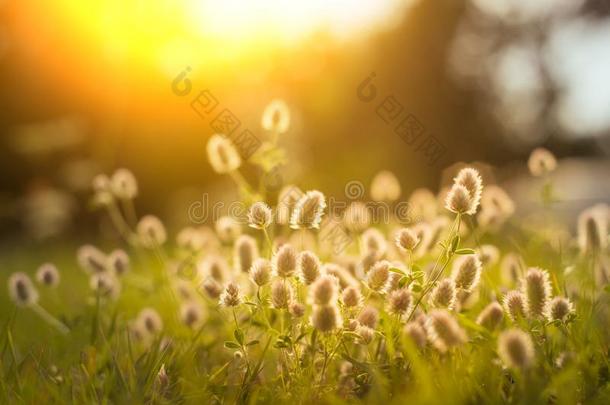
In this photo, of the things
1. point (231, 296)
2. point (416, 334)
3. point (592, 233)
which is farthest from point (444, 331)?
point (592, 233)

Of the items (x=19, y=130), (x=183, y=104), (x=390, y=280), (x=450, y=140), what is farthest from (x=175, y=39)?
(x=390, y=280)

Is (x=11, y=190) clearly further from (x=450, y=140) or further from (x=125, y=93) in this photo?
(x=450, y=140)

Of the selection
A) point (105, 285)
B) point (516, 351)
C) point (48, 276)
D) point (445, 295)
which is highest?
point (445, 295)

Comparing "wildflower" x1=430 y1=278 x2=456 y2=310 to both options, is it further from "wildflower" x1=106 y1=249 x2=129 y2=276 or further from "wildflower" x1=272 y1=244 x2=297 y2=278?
"wildflower" x1=106 y1=249 x2=129 y2=276

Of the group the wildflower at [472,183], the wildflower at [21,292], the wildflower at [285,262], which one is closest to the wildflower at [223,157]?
the wildflower at [21,292]

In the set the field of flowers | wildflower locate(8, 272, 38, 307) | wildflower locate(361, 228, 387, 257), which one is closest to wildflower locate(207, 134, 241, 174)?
the field of flowers

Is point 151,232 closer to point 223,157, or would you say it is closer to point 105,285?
point 105,285
